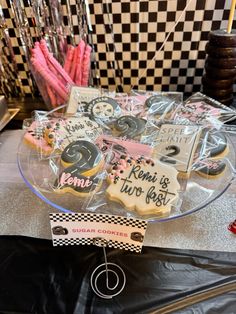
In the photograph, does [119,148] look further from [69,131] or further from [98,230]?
[98,230]

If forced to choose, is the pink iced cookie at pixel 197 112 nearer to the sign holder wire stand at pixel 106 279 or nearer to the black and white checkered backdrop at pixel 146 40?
the black and white checkered backdrop at pixel 146 40

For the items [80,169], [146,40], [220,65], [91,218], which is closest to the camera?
[91,218]

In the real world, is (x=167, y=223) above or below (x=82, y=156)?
below

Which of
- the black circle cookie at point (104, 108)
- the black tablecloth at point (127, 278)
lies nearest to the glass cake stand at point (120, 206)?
the black tablecloth at point (127, 278)

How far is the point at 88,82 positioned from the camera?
1.07 meters

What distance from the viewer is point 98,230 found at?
57 centimetres

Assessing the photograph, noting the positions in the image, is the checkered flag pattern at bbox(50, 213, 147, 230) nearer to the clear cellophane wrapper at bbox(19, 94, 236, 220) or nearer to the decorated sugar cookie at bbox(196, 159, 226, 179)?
the clear cellophane wrapper at bbox(19, 94, 236, 220)

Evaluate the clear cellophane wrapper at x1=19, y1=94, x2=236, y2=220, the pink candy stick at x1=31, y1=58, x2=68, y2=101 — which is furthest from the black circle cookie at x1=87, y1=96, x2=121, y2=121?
the pink candy stick at x1=31, y1=58, x2=68, y2=101

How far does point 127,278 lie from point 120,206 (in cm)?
15

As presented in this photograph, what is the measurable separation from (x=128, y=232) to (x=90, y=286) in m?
0.14

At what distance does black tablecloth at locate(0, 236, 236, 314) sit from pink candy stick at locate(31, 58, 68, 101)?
0.52 metres

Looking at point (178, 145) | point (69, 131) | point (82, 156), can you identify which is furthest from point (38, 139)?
point (178, 145)

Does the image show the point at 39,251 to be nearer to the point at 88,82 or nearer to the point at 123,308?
the point at 123,308

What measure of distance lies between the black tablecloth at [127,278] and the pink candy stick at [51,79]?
20.6 inches
